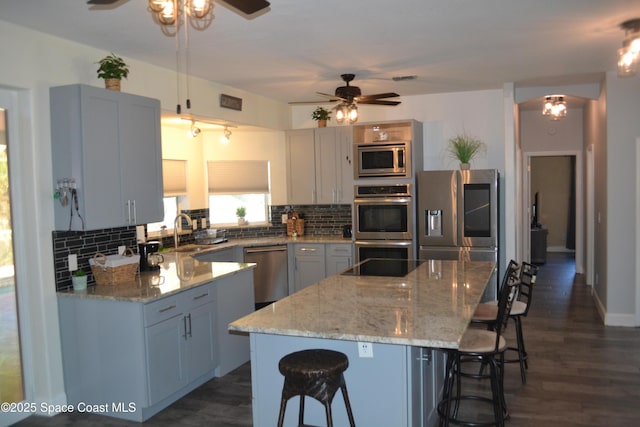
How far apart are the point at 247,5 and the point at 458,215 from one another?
13.9 ft

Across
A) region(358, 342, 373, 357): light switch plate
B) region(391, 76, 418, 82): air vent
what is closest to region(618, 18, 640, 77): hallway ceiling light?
region(391, 76, 418, 82): air vent

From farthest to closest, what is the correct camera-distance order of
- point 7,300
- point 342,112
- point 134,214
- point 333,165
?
1. point 333,165
2. point 342,112
3. point 134,214
4. point 7,300

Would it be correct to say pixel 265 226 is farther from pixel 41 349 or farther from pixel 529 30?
pixel 529 30

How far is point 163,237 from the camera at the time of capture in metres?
5.72

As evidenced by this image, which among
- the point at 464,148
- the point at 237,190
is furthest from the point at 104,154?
the point at 464,148

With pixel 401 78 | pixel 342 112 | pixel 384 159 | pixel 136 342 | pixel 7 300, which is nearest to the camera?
pixel 136 342

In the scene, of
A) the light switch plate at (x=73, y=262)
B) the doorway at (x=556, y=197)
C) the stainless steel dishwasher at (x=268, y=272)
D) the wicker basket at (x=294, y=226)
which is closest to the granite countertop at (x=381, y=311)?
the light switch plate at (x=73, y=262)

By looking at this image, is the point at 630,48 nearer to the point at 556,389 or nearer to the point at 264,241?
the point at 556,389

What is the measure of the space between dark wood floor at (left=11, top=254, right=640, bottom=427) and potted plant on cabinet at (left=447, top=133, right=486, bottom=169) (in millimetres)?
1952

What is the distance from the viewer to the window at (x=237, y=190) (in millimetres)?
6773

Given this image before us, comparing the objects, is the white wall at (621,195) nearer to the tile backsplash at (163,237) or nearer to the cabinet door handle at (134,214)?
the tile backsplash at (163,237)

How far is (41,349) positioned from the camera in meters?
3.64

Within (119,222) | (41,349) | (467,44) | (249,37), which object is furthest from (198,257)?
(467,44)

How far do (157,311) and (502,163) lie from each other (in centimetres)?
447
